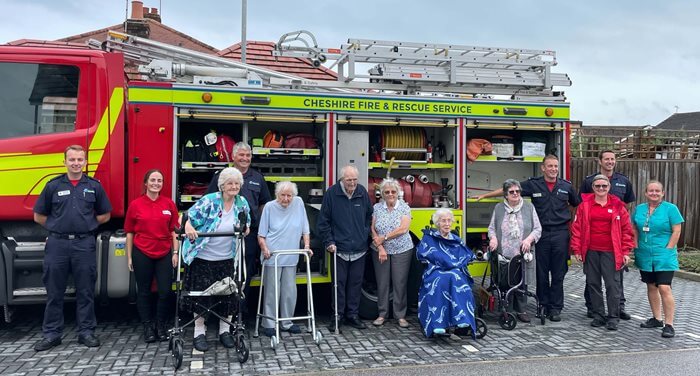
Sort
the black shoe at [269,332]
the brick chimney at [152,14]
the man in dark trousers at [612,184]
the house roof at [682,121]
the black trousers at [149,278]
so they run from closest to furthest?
the black trousers at [149,278] → the black shoe at [269,332] → the man in dark trousers at [612,184] → the brick chimney at [152,14] → the house roof at [682,121]

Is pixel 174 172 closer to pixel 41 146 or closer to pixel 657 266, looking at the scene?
pixel 41 146

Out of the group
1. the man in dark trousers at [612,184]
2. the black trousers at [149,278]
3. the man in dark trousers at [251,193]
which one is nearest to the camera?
the black trousers at [149,278]

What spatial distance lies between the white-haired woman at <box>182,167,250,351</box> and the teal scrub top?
13.9ft

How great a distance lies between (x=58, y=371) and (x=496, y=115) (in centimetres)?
518

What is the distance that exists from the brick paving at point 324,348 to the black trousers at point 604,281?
0.23 meters

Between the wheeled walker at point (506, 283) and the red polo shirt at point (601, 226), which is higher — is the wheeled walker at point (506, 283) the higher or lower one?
the lower one

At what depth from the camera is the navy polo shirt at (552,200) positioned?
6668 mm

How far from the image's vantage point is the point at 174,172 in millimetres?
5898

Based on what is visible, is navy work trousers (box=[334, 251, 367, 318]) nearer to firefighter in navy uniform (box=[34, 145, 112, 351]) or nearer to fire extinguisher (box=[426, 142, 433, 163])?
fire extinguisher (box=[426, 142, 433, 163])

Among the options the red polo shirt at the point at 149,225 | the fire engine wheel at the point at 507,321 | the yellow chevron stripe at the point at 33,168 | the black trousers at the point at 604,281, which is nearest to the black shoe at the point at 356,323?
the fire engine wheel at the point at 507,321

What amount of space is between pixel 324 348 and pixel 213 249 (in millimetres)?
1394

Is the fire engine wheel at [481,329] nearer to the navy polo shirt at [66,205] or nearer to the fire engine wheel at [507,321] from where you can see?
the fire engine wheel at [507,321]

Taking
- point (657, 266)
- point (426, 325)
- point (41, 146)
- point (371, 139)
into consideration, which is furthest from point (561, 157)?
point (41, 146)

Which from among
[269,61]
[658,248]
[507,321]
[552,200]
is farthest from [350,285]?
[269,61]
